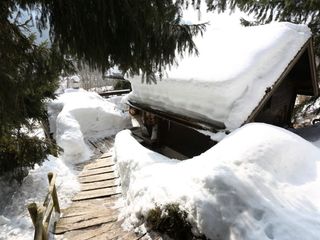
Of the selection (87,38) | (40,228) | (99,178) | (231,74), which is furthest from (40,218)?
(231,74)

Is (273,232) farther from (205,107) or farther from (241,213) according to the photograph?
(205,107)

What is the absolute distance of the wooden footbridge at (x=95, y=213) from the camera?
17.8ft

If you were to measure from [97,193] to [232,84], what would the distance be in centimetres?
476

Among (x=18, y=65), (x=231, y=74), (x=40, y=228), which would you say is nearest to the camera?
(x=18, y=65)

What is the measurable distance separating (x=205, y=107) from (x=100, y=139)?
28.3 feet

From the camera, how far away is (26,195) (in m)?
9.45

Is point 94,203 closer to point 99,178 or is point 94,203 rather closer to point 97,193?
point 97,193

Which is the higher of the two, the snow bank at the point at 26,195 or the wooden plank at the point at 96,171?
the wooden plank at the point at 96,171

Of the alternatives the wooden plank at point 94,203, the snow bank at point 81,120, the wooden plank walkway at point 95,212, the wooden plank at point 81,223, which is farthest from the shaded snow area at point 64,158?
the wooden plank at point 81,223

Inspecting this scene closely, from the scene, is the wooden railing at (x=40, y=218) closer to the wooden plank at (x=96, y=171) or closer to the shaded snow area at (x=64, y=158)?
the shaded snow area at (x=64, y=158)

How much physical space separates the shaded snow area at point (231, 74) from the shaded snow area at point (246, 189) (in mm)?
1659

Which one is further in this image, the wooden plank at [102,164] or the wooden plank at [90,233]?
the wooden plank at [102,164]

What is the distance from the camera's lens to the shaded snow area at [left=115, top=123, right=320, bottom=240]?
396cm

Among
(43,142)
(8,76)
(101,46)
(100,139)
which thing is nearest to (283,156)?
(101,46)
